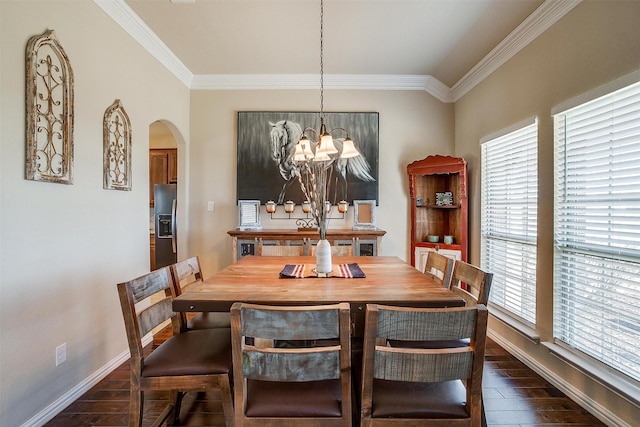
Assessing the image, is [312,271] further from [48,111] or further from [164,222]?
[164,222]

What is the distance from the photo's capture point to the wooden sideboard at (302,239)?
130 inches

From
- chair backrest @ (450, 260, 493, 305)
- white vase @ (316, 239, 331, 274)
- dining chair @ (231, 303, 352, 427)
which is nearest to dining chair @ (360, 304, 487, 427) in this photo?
dining chair @ (231, 303, 352, 427)

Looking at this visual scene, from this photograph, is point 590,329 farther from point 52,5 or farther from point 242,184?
point 52,5

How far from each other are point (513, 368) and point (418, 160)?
234cm

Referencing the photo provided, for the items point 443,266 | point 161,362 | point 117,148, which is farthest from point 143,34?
point 443,266

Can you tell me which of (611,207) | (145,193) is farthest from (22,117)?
(611,207)

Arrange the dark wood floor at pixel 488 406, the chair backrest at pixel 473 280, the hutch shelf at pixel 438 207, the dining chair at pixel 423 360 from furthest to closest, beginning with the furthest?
the hutch shelf at pixel 438 207 < the dark wood floor at pixel 488 406 < the chair backrest at pixel 473 280 < the dining chair at pixel 423 360

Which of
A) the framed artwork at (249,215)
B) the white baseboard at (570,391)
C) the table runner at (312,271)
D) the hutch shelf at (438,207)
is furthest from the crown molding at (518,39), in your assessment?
the framed artwork at (249,215)

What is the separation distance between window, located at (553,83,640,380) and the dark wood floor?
36cm

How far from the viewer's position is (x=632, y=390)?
62.1 inches

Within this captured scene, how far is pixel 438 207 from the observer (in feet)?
11.5

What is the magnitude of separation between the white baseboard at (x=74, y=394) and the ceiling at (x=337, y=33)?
2818 mm

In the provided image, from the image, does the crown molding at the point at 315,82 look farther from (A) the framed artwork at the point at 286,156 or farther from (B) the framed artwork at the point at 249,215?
(B) the framed artwork at the point at 249,215

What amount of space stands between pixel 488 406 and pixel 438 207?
6.89 ft
